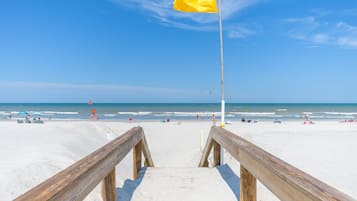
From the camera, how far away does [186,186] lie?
375 centimetres

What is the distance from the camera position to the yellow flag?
5.39 metres

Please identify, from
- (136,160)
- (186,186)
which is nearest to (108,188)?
(186,186)

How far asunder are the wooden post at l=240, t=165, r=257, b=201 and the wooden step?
0.57 m

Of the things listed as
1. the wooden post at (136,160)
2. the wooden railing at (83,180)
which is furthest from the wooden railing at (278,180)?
the wooden post at (136,160)

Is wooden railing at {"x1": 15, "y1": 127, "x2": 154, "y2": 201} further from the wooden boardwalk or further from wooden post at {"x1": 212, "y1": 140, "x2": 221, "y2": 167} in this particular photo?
A: wooden post at {"x1": 212, "y1": 140, "x2": 221, "y2": 167}

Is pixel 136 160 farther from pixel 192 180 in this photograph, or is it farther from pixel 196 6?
pixel 196 6

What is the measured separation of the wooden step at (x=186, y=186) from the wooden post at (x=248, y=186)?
57 centimetres

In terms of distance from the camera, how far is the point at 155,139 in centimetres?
1204

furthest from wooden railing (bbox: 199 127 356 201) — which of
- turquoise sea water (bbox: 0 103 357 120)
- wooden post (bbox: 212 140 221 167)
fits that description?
turquoise sea water (bbox: 0 103 357 120)

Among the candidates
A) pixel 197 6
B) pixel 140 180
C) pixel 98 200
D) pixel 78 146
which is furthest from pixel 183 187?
pixel 78 146

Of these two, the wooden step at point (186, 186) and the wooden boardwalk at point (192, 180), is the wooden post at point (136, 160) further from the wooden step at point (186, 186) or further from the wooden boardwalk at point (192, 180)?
the wooden step at point (186, 186)

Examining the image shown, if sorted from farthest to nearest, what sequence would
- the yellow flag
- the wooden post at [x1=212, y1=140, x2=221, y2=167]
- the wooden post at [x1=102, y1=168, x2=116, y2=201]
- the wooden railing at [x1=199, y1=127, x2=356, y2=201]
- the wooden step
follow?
the yellow flag < the wooden post at [x1=212, y1=140, x2=221, y2=167] < the wooden step < the wooden post at [x1=102, y1=168, x2=116, y2=201] < the wooden railing at [x1=199, y1=127, x2=356, y2=201]

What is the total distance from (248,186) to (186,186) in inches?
49.0

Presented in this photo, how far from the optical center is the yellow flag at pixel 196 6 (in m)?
5.39
